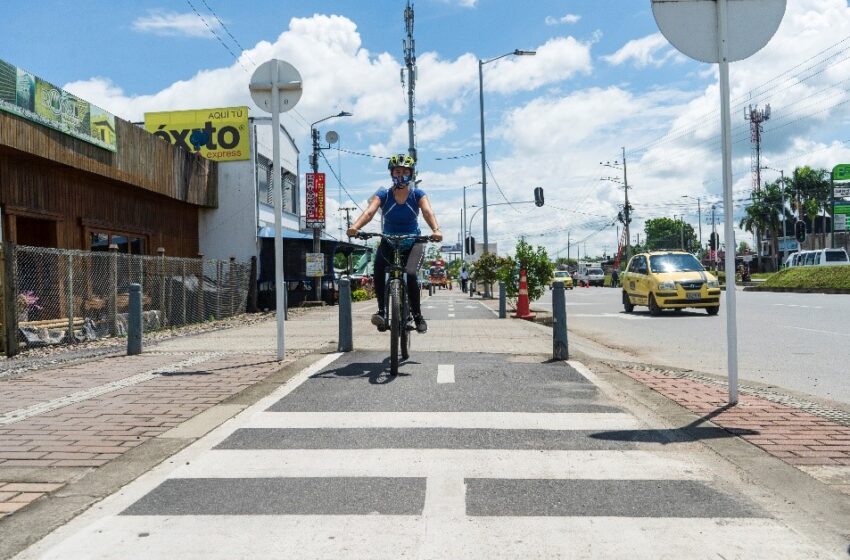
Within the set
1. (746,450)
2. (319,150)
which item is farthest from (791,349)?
(319,150)

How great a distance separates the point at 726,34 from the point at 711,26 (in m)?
0.12

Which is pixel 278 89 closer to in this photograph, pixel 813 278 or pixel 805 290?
pixel 813 278

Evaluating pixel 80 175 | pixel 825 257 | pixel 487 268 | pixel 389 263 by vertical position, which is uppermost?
pixel 80 175

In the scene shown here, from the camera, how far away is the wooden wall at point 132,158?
14.5 m

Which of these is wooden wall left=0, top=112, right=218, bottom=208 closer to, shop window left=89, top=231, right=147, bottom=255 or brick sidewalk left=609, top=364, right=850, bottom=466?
shop window left=89, top=231, right=147, bottom=255

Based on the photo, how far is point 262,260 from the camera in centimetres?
2788

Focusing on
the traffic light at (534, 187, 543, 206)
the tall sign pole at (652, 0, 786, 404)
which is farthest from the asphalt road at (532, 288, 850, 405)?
the traffic light at (534, 187, 543, 206)

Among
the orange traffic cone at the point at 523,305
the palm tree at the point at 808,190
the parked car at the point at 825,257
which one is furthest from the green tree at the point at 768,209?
the orange traffic cone at the point at 523,305

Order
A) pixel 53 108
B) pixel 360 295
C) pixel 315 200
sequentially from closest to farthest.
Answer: pixel 53 108 < pixel 315 200 < pixel 360 295

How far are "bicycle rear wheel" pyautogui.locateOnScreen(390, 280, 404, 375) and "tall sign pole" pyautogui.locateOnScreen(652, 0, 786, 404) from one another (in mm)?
2880

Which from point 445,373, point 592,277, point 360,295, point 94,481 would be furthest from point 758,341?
point 592,277

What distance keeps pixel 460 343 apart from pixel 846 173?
53747 millimetres

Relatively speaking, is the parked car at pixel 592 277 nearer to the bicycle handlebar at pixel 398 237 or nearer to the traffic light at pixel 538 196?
the traffic light at pixel 538 196

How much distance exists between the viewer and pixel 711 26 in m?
5.54
